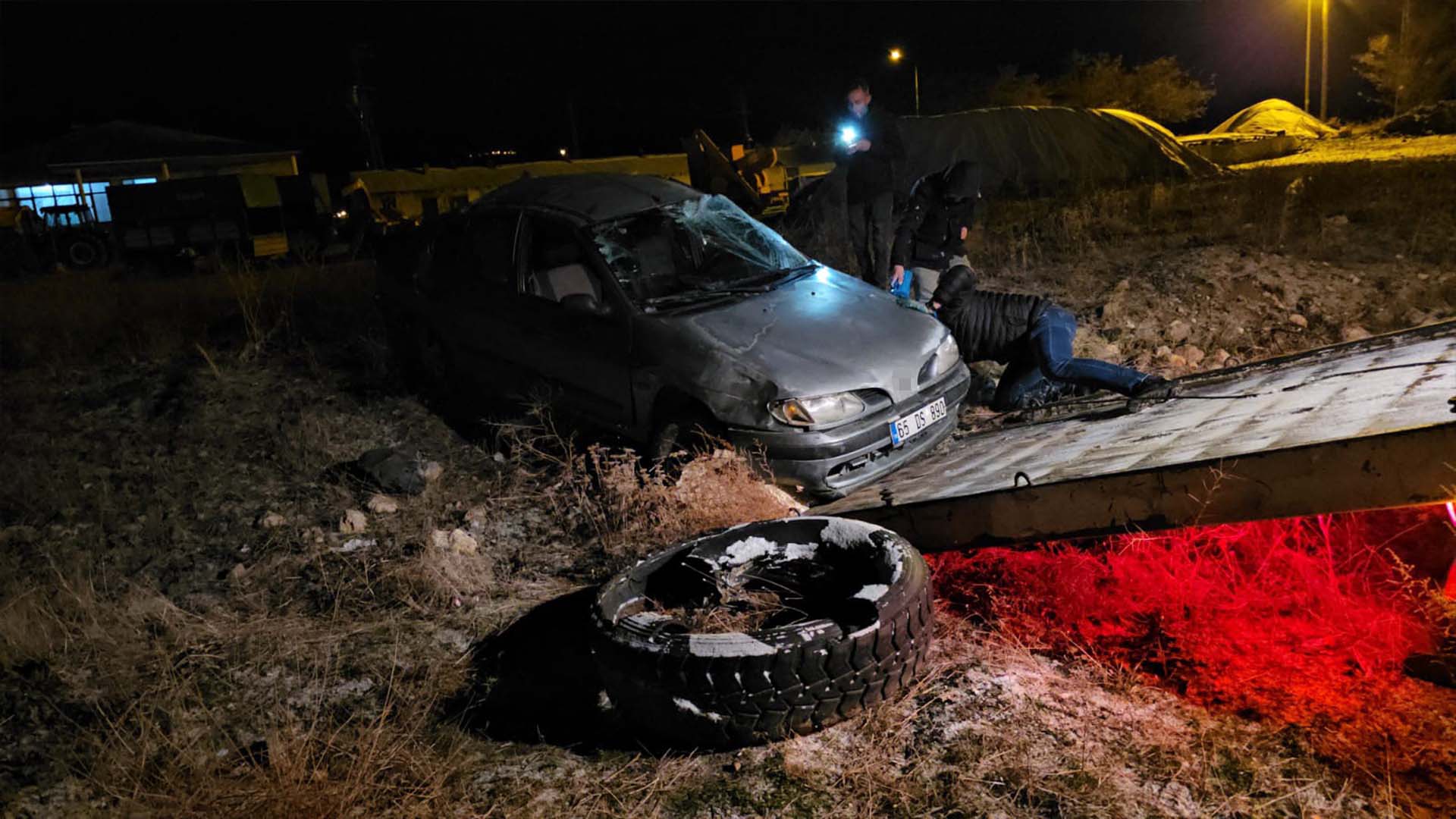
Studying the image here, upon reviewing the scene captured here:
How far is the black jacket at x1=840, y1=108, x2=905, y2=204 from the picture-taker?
768 centimetres

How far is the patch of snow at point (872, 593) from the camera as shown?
2.69m

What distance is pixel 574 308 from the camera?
16.1 feet

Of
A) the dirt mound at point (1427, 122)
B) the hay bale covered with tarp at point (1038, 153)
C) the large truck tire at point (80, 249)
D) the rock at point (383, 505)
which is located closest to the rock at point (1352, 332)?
the rock at point (383, 505)

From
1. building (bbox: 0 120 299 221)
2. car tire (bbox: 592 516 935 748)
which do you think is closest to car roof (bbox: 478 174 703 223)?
car tire (bbox: 592 516 935 748)

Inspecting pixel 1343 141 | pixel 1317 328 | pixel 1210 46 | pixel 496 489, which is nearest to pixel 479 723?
pixel 496 489

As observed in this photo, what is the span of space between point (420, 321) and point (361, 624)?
3.01 m

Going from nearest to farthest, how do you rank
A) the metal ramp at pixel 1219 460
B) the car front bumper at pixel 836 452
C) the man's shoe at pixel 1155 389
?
the metal ramp at pixel 1219 460 < the car front bumper at pixel 836 452 < the man's shoe at pixel 1155 389

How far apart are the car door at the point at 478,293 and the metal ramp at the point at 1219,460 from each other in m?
2.53

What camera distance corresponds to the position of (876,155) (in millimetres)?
7676

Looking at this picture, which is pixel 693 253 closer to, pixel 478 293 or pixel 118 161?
pixel 478 293

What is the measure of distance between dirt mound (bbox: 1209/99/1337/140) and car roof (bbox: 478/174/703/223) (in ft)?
88.6

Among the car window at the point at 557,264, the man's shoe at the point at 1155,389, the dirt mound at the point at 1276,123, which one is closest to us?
the man's shoe at the point at 1155,389

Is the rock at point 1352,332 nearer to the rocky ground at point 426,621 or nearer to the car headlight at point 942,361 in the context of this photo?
the rocky ground at point 426,621

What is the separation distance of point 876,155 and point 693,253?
9.77 ft
